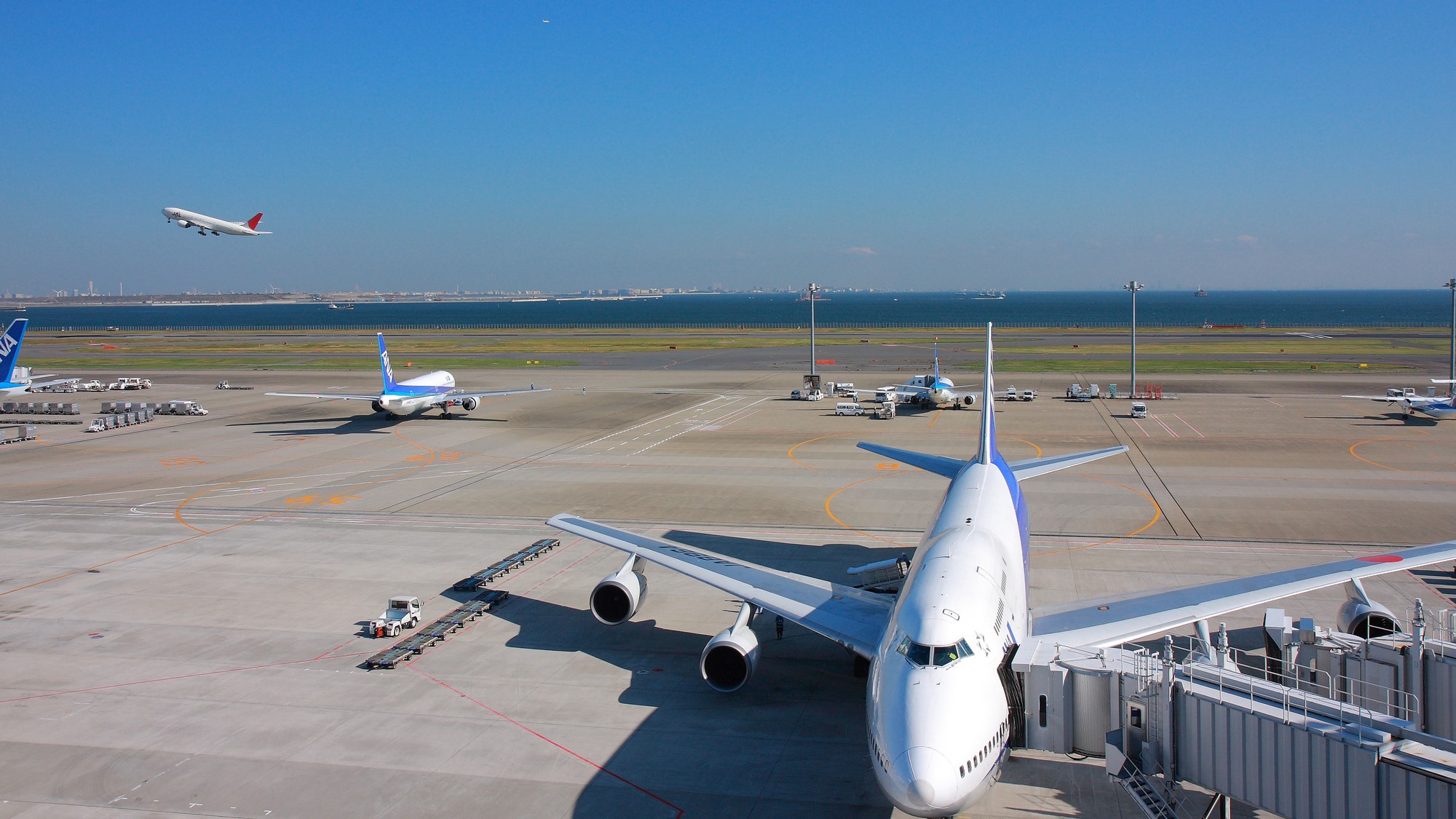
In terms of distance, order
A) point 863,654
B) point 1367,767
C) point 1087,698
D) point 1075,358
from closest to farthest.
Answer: point 1367,767, point 1087,698, point 863,654, point 1075,358

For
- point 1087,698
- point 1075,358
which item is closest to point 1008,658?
point 1087,698

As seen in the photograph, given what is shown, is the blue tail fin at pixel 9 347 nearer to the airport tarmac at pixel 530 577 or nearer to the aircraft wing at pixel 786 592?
the airport tarmac at pixel 530 577

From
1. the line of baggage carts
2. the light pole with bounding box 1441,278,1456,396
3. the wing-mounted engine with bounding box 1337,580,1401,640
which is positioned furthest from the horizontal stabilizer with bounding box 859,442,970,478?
the light pole with bounding box 1441,278,1456,396

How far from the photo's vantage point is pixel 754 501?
38.7 m

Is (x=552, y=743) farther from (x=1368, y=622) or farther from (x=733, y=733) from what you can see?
(x=1368, y=622)

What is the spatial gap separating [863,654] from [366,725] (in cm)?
1071

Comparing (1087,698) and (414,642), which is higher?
(1087,698)

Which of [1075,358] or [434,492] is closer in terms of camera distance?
[434,492]

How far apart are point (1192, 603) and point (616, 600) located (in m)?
13.4

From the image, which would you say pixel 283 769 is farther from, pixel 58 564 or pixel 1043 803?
pixel 58 564

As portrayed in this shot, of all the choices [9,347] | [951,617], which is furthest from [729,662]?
[9,347]

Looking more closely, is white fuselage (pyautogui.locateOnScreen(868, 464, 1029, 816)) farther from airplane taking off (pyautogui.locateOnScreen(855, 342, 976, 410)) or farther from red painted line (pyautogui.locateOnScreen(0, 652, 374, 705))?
airplane taking off (pyautogui.locateOnScreen(855, 342, 976, 410))

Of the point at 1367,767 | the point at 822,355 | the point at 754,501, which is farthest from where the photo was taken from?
the point at 822,355

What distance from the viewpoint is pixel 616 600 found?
73.9 ft
